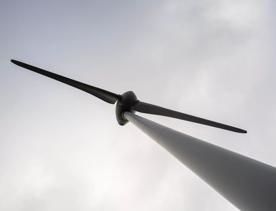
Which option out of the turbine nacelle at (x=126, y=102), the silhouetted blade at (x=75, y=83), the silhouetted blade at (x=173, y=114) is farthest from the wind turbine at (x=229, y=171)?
the silhouetted blade at (x=75, y=83)

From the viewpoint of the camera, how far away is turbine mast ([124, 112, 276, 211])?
580cm

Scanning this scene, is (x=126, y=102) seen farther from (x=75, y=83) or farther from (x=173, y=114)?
(x=173, y=114)

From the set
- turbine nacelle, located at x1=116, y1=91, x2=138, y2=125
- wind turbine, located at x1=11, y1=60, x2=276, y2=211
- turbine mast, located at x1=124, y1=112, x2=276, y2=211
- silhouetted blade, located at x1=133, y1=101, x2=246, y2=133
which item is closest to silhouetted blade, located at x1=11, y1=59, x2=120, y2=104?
turbine nacelle, located at x1=116, y1=91, x2=138, y2=125

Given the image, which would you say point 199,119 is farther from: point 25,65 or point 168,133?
A: point 25,65

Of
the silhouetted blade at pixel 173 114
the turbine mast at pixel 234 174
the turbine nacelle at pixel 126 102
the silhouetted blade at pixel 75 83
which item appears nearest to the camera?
the turbine mast at pixel 234 174

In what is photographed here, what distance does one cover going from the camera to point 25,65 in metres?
26.0

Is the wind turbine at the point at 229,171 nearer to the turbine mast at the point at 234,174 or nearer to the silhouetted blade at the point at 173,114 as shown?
the turbine mast at the point at 234,174

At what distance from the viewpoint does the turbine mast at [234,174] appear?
5800mm

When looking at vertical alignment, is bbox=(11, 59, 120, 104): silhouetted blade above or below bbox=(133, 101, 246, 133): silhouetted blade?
above

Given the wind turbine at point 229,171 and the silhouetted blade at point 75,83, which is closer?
the wind turbine at point 229,171

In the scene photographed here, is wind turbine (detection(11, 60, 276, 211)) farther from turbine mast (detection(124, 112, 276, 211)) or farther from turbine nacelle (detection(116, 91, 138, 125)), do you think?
turbine nacelle (detection(116, 91, 138, 125))

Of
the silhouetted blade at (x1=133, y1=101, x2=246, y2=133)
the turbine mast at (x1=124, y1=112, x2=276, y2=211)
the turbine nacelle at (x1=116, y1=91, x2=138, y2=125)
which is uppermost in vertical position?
the turbine nacelle at (x1=116, y1=91, x2=138, y2=125)

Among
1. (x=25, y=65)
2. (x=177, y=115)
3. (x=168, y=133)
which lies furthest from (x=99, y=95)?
(x=168, y=133)

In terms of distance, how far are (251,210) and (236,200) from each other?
63 centimetres
